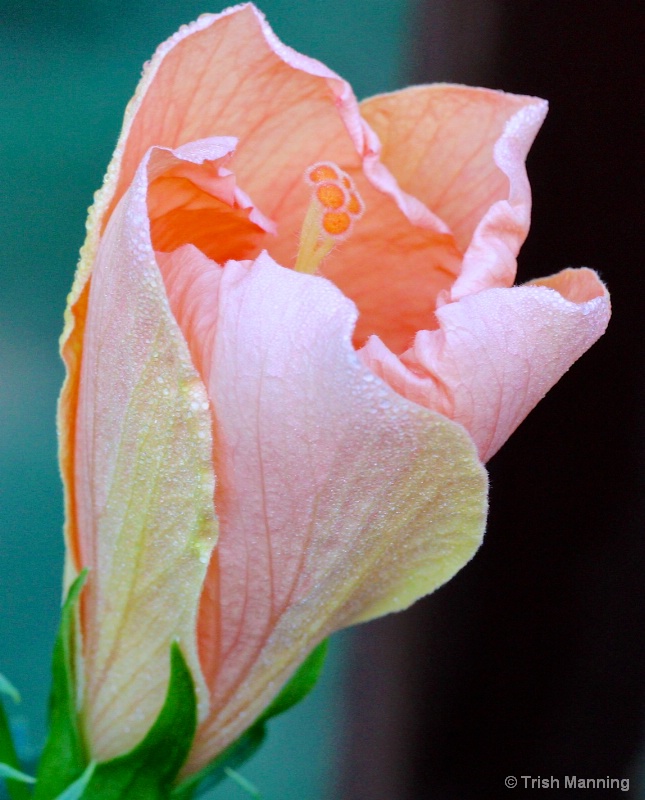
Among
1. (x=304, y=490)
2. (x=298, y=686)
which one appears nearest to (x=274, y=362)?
(x=304, y=490)

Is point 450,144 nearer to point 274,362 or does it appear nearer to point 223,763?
point 274,362

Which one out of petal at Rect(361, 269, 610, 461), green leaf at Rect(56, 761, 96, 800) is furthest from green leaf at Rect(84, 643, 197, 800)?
petal at Rect(361, 269, 610, 461)

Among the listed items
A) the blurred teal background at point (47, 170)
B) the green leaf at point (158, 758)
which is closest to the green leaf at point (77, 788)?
the green leaf at point (158, 758)

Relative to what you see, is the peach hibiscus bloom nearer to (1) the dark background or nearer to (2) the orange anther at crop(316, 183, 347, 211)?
(2) the orange anther at crop(316, 183, 347, 211)

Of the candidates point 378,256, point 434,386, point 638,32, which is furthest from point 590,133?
point 434,386

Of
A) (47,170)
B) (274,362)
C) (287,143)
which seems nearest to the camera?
(274,362)
